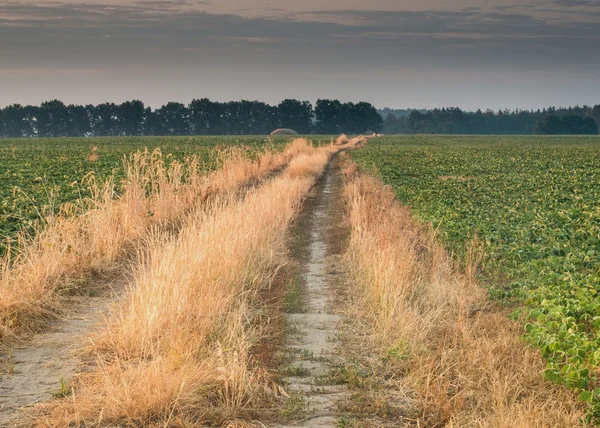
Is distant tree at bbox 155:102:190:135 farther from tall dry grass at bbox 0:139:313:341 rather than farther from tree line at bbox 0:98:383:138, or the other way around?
tall dry grass at bbox 0:139:313:341

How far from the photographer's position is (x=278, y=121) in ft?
525

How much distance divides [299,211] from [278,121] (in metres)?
144

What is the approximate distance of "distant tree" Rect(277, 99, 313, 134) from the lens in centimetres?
16062

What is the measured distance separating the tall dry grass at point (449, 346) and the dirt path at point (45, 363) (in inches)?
124

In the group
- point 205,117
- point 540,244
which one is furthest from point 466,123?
point 540,244

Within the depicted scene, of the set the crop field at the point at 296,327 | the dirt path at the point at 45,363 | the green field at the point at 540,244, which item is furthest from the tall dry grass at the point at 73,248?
the green field at the point at 540,244

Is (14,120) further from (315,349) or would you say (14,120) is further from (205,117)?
(315,349)

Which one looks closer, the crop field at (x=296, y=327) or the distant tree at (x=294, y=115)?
the crop field at (x=296, y=327)

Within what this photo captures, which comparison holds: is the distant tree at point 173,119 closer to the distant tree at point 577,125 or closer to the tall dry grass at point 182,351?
the distant tree at point 577,125

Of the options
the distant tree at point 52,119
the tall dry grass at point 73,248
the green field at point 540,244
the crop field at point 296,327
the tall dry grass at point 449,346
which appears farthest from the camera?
the distant tree at point 52,119

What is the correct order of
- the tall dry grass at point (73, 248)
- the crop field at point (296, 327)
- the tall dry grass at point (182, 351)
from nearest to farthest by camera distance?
the tall dry grass at point (182, 351), the crop field at point (296, 327), the tall dry grass at point (73, 248)

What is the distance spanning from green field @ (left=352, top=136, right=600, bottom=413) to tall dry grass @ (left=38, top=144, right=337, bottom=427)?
2846 mm

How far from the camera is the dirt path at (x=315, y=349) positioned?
583 cm

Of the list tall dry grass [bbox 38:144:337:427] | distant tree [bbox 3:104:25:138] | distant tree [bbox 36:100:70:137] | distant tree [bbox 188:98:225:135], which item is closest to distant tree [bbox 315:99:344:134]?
distant tree [bbox 188:98:225:135]
